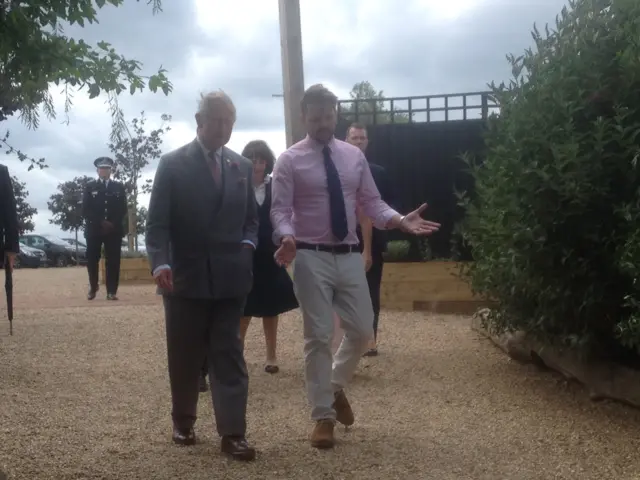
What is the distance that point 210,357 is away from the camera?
5250 millimetres

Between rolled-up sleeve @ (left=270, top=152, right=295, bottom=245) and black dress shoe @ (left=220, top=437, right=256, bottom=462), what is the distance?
1.08 metres

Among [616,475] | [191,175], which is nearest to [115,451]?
[191,175]

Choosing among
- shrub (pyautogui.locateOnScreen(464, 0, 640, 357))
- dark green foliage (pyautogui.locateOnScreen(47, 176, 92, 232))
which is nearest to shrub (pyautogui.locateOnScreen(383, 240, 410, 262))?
shrub (pyautogui.locateOnScreen(464, 0, 640, 357))

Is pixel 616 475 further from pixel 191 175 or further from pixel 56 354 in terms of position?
pixel 56 354

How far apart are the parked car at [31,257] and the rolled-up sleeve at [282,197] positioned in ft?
113

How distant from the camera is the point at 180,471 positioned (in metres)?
4.73

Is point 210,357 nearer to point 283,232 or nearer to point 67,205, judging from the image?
point 283,232

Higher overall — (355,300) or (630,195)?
(630,195)

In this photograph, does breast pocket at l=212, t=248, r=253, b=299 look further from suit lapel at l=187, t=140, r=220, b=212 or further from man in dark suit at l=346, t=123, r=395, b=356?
man in dark suit at l=346, t=123, r=395, b=356

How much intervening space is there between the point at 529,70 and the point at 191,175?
295 cm

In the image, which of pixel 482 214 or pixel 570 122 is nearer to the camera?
pixel 570 122

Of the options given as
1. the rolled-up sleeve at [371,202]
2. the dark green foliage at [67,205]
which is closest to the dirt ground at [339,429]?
the rolled-up sleeve at [371,202]

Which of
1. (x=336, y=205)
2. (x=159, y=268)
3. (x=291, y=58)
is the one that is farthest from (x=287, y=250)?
(x=291, y=58)

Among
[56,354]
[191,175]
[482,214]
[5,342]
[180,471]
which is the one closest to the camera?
[180,471]
